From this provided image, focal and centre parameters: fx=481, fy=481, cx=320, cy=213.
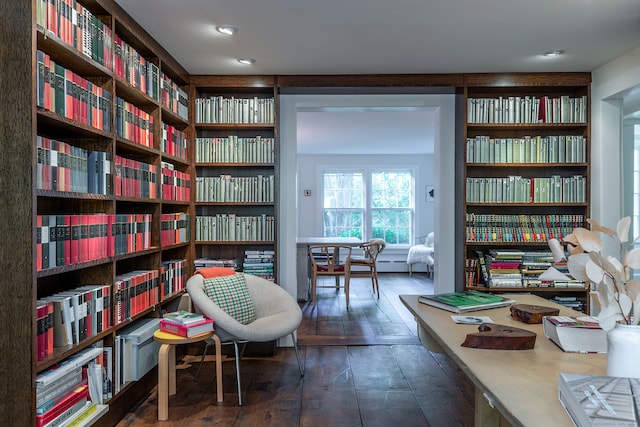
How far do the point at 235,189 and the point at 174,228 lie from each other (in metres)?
0.69

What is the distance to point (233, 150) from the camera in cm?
420

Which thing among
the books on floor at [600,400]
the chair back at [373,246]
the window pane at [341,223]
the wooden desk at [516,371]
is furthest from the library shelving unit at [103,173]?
the window pane at [341,223]

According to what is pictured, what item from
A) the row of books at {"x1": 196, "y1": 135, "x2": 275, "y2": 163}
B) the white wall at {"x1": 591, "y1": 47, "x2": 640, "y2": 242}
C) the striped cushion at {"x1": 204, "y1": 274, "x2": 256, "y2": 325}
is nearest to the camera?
the striped cushion at {"x1": 204, "y1": 274, "x2": 256, "y2": 325}

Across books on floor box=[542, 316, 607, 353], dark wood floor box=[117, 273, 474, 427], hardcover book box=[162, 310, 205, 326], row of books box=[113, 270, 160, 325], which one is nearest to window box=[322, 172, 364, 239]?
dark wood floor box=[117, 273, 474, 427]

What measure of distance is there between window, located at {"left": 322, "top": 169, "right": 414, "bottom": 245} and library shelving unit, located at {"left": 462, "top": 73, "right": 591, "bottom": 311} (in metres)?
5.50

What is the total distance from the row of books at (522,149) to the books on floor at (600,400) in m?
3.19

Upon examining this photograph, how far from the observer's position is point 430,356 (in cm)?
405

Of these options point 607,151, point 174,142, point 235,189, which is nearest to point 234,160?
point 235,189

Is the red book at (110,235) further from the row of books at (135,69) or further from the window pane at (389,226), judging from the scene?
the window pane at (389,226)

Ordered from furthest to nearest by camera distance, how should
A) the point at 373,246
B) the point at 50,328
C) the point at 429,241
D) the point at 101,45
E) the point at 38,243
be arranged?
the point at 429,241 → the point at 373,246 → the point at 101,45 → the point at 50,328 → the point at 38,243

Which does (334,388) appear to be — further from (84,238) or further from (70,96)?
(70,96)

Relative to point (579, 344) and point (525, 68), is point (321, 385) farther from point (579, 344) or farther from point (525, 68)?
point (525, 68)

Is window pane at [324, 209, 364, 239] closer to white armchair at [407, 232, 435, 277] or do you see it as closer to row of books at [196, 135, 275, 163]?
white armchair at [407, 232, 435, 277]

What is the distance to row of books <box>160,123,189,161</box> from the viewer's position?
11.7ft
